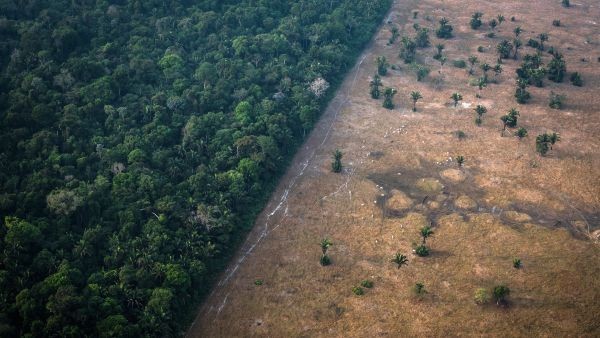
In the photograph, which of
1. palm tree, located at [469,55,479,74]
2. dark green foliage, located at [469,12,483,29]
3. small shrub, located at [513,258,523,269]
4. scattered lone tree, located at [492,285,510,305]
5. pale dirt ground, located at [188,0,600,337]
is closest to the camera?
scattered lone tree, located at [492,285,510,305]

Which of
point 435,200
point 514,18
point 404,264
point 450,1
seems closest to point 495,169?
point 435,200

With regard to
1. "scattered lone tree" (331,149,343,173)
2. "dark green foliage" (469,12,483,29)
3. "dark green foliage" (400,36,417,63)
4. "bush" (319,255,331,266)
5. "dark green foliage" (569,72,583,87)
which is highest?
"dark green foliage" (469,12,483,29)

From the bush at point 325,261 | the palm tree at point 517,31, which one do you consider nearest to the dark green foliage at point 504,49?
the palm tree at point 517,31

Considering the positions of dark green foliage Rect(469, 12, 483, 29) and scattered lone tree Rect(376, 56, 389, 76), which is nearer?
scattered lone tree Rect(376, 56, 389, 76)

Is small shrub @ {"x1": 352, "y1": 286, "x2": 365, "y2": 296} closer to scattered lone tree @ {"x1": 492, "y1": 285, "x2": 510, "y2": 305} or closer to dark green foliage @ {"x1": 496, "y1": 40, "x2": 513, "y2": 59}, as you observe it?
scattered lone tree @ {"x1": 492, "y1": 285, "x2": 510, "y2": 305}

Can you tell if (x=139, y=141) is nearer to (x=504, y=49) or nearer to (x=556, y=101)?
(x=556, y=101)

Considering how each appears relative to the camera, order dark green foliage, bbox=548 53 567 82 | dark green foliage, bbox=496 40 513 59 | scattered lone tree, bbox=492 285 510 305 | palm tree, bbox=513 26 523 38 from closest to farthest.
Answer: scattered lone tree, bbox=492 285 510 305
dark green foliage, bbox=548 53 567 82
dark green foliage, bbox=496 40 513 59
palm tree, bbox=513 26 523 38

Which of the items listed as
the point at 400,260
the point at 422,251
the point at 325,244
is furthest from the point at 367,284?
the point at 422,251

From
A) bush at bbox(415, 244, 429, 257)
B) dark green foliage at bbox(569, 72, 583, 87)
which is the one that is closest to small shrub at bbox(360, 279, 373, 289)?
bush at bbox(415, 244, 429, 257)
